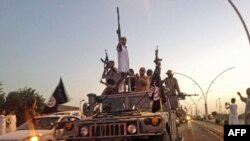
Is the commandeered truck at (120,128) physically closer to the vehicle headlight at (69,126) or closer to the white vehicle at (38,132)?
the vehicle headlight at (69,126)

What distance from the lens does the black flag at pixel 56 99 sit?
1328 centimetres

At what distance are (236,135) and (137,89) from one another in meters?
5.58

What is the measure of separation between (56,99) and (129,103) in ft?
11.3

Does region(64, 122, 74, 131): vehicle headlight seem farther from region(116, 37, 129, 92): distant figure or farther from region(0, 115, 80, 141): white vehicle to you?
region(116, 37, 129, 92): distant figure

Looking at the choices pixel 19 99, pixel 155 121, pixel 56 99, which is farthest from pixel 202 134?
pixel 19 99

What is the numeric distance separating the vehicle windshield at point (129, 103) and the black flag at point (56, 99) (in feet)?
8.96

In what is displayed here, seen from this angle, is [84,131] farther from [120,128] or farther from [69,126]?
[120,128]

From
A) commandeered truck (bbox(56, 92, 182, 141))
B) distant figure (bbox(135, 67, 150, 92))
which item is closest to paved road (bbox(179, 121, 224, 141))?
distant figure (bbox(135, 67, 150, 92))

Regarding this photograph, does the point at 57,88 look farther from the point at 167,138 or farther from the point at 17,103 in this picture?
the point at 17,103

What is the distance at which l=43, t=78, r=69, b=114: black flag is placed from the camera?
43.6ft

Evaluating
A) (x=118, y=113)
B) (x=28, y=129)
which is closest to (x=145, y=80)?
(x=118, y=113)

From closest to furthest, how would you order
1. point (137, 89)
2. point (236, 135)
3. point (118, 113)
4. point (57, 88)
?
point (236, 135)
point (118, 113)
point (137, 89)
point (57, 88)

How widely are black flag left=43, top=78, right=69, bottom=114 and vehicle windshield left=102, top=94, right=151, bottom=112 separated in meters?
2.73

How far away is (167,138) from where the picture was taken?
946 centimetres
